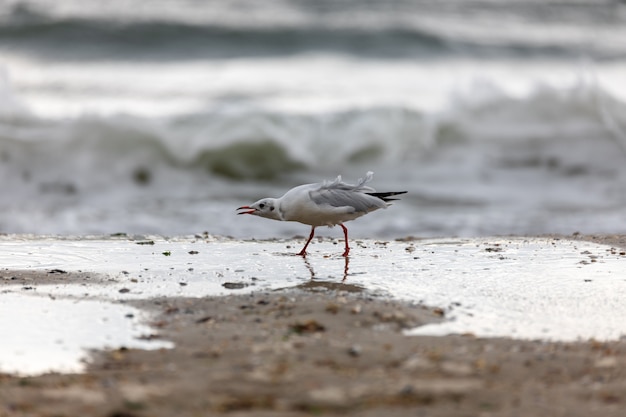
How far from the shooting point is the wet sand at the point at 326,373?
12.4 ft

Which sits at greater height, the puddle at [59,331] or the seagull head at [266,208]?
the seagull head at [266,208]

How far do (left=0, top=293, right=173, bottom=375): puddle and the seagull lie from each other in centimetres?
160

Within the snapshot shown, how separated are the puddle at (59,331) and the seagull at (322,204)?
5.25 ft

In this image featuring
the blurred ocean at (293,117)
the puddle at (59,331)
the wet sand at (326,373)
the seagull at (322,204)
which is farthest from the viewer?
the blurred ocean at (293,117)

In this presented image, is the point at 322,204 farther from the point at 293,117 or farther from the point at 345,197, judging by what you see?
the point at 293,117

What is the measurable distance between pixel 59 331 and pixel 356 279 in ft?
6.34

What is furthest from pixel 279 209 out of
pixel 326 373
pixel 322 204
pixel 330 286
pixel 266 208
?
pixel 326 373

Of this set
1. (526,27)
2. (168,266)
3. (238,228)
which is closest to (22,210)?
(238,228)

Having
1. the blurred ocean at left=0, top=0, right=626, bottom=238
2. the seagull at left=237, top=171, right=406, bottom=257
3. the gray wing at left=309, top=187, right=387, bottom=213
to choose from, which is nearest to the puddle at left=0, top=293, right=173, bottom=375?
the seagull at left=237, top=171, right=406, bottom=257

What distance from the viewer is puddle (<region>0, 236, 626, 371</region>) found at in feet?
16.0

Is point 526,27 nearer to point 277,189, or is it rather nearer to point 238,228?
point 277,189

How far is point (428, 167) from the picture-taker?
13.5 m

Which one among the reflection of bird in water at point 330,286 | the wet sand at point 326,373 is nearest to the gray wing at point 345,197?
the reflection of bird in water at point 330,286

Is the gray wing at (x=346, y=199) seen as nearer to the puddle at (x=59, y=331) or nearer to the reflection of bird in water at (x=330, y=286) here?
the reflection of bird in water at (x=330, y=286)
